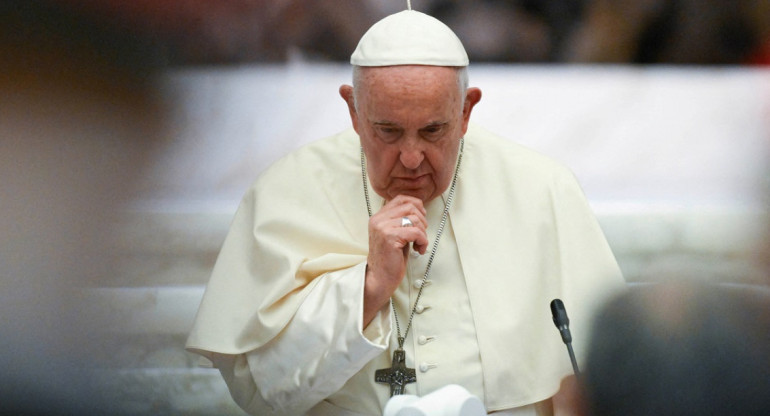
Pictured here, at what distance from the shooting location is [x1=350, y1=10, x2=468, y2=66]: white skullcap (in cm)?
319

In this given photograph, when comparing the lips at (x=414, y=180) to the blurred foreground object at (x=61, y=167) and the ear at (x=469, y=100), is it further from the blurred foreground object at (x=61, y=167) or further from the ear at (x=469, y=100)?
the blurred foreground object at (x=61, y=167)

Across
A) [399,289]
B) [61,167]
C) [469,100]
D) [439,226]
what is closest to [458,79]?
[469,100]

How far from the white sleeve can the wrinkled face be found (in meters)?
0.27

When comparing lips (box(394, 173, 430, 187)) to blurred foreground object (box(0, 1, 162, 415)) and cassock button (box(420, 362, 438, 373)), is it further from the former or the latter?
blurred foreground object (box(0, 1, 162, 415))

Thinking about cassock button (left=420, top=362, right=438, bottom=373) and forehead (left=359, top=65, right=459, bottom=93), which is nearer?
forehead (left=359, top=65, right=459, bottom=93)

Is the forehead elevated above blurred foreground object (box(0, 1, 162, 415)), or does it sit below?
below

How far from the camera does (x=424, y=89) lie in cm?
316

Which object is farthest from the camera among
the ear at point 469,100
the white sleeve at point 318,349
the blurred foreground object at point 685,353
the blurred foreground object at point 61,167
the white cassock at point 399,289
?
the blurred foreground object at point 61,167

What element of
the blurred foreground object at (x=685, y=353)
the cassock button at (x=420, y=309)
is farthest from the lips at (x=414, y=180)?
the blurred foreground object at (x=685, y=353)

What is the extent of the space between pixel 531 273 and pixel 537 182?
0.27m

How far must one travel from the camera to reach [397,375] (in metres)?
3.25

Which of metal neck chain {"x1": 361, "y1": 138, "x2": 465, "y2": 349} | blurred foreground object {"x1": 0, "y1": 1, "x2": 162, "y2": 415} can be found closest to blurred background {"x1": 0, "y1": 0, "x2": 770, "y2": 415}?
blurred foreground object {"x1": 0, "y1": 1, "x2": 162, "y2": 415}

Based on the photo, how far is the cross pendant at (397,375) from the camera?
325cm

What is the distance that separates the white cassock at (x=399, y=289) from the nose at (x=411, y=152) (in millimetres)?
292
